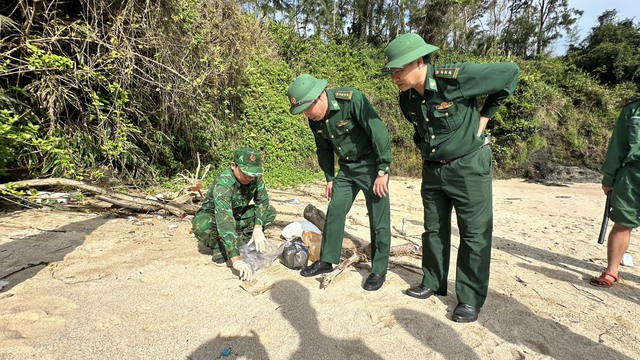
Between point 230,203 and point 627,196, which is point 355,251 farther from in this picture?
point 627,196

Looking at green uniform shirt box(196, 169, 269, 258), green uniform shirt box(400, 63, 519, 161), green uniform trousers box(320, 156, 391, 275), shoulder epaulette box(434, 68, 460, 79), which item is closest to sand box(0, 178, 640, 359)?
green uniform trousers box(320, 156, 391, 275)

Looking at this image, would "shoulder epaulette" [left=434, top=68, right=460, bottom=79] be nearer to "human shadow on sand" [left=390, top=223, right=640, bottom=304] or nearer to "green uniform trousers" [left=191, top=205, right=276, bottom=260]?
"human shadow on sand" [left=390, top=223, right=640, bottom=304]

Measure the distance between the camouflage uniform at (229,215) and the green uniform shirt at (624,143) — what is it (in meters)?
3.30

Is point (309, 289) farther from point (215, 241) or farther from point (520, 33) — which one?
point (520, 33)

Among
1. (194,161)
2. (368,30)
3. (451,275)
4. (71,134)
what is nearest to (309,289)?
(451,275)

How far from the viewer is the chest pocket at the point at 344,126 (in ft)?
8.86

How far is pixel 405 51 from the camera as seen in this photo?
208cm

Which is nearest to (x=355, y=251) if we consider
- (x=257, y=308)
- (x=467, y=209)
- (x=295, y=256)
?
(x=295, y=256)

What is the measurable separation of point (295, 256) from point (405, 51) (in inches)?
79.0

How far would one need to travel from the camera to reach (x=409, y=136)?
11609 mm

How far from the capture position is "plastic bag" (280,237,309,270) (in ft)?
9.99

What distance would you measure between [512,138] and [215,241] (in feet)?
37.9

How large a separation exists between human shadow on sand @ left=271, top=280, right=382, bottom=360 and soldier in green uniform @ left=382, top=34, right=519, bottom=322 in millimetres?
780

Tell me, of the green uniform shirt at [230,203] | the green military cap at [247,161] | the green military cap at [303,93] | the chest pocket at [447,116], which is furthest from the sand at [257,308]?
the green military cap at [303,93]
